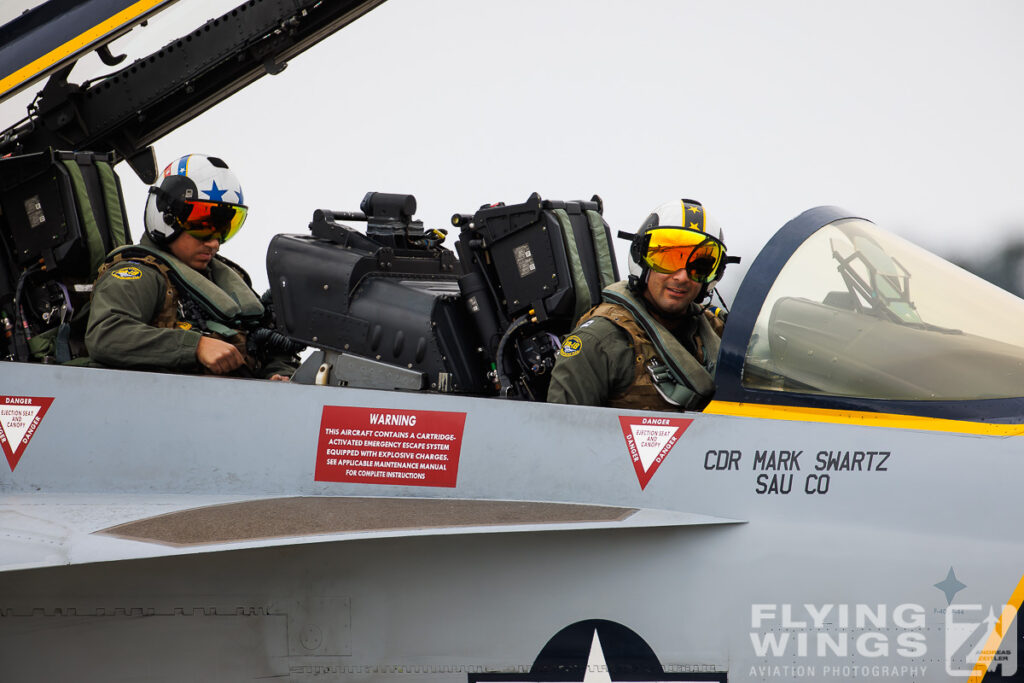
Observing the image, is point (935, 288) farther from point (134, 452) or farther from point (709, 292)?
point (134, 452)

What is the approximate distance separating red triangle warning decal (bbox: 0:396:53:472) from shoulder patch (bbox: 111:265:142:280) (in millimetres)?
631

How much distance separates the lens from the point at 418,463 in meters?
2.73

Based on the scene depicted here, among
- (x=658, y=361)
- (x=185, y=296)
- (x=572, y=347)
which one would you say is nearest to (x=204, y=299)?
(x=185, y=296)

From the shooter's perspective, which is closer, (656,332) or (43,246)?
(656,332)

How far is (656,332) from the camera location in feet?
9.71

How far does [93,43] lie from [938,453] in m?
2.89

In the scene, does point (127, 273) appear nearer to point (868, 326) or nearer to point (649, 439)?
point (649, 439)

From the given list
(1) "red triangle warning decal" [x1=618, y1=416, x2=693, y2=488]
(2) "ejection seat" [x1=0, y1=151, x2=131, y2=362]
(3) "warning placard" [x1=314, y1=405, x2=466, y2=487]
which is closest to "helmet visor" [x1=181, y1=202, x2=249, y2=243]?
(2) "ejection seat" [x1=0, y1=151, x2=131, y2=362]

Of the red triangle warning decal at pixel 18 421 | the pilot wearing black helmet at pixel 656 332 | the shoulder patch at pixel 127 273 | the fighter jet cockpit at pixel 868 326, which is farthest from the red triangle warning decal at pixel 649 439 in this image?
the shoulder patch at pixel 127 273

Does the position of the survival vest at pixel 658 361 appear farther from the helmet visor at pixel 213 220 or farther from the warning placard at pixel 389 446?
the helmet visor at pixel 213 220

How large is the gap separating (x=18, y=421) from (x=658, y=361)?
6.32 feet

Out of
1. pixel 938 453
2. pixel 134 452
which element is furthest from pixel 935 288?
pixel 134 452

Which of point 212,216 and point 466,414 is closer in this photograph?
point 466,414

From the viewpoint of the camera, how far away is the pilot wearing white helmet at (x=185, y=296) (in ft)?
10.7
